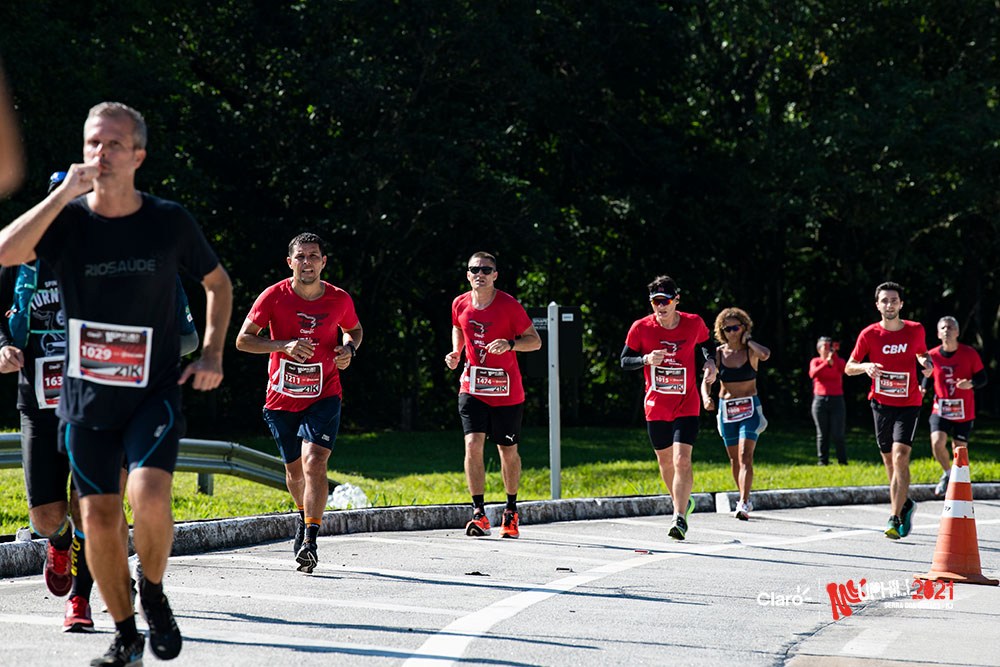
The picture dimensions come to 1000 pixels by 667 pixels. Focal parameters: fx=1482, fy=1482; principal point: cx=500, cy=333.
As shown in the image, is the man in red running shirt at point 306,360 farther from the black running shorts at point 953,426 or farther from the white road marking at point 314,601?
the black running shorts at point 953,426

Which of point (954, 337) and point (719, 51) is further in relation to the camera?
point (719, 51)

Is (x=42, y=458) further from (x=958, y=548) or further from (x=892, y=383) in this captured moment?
(x=892, y=383)

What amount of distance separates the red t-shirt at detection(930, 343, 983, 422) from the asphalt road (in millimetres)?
4844

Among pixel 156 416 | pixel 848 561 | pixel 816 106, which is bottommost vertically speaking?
pixel 848 561

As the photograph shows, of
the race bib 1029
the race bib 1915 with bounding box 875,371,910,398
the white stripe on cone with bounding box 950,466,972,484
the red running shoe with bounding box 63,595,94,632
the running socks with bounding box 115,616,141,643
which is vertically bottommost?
the red running shoe with bounding box 63,595,94,632

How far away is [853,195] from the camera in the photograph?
29.8m

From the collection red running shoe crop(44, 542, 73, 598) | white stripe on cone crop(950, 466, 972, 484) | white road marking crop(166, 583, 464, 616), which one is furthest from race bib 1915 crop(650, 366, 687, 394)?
red running shoe crop(44, 542, 73, 598)

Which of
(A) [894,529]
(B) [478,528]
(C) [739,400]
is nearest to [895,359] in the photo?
(A) [894,529]

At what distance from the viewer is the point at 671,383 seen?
11898mm

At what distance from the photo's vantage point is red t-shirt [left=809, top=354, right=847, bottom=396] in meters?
21.5

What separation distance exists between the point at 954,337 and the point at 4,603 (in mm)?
12088

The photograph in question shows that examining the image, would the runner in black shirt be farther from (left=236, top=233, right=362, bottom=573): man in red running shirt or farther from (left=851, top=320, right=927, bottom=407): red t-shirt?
(left=851, top=320, right=927, bottom=407): red t-shirt

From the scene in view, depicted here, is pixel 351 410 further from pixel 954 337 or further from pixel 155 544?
pixel 155 544

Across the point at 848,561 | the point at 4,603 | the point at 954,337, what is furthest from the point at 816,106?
the point at 4,603
